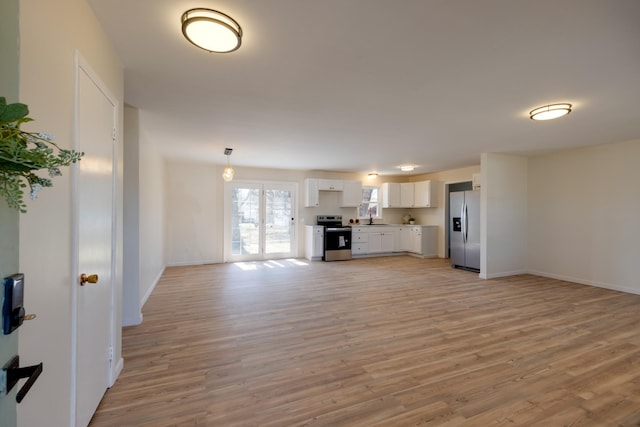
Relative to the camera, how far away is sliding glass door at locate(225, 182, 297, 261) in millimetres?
6852

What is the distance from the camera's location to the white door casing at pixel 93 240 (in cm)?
145

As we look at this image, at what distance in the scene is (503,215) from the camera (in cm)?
545

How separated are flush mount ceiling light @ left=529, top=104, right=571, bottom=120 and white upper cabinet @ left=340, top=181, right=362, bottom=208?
4848mm

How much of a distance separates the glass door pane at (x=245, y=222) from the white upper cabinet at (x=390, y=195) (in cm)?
370

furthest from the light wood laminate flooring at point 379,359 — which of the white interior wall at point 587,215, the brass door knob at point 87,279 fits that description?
the brass door knob at point 87,279

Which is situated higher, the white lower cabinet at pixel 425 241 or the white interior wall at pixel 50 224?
the white interior wall at pixel 50 224

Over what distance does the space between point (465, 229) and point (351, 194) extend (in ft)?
9.91

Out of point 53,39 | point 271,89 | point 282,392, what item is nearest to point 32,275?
point 53,39

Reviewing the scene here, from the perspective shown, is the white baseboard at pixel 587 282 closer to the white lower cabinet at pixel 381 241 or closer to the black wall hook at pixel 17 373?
the white lower cabinet at pixel 381 241

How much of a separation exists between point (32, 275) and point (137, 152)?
2455 mm

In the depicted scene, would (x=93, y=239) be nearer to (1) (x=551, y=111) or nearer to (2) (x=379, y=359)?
(2) (x=379, y=359)

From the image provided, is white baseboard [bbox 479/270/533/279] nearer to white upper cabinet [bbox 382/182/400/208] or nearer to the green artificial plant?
white upper cabinet [bbox 382/182/400/208]

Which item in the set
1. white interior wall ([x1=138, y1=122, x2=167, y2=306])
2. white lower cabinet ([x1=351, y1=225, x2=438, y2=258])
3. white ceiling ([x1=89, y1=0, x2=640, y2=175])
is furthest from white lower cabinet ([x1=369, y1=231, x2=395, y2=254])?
white interior wall ([x1=138, y1=122, x2=167, y2=306])

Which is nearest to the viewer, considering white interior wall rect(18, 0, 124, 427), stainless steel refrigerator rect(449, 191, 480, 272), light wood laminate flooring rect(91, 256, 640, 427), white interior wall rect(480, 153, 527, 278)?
white interior wall rect(18, 0, 124, 427)
